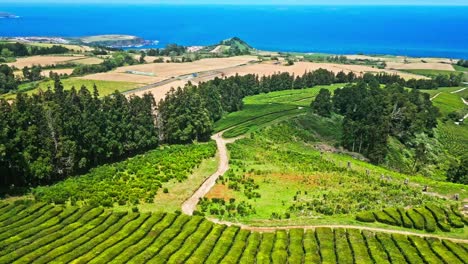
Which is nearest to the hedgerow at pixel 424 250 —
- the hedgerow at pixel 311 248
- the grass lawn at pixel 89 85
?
the hedgerow at pixel 311 248

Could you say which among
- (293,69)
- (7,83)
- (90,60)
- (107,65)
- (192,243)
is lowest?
(192,243)

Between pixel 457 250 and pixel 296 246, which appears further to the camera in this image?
pixel 296 246

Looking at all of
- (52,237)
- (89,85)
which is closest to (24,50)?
(89,85)

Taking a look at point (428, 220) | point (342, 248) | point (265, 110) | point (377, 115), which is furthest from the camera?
point (265, 110)

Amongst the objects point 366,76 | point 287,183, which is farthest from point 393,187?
point 366,76

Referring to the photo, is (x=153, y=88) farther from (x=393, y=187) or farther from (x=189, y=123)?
(x=393, y=187)

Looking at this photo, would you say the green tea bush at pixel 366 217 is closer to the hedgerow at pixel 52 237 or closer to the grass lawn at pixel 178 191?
the grass lawn at pixel 178 191

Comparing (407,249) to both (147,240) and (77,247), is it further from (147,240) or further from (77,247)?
(77,247)

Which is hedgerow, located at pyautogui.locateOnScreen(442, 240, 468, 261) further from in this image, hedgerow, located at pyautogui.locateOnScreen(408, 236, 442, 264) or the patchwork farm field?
hedgerow, located at pyautogui.locateOnScreen(408, 236, 442, 264)
